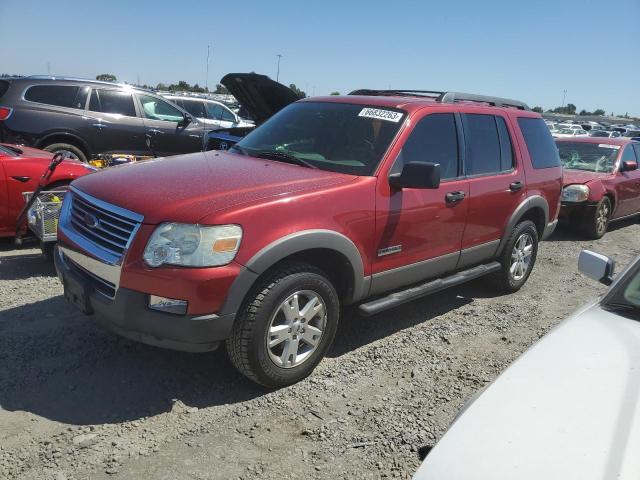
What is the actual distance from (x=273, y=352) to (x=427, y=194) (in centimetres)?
165

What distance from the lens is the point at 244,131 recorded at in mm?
8531

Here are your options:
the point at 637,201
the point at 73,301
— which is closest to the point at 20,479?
the point at 73,301

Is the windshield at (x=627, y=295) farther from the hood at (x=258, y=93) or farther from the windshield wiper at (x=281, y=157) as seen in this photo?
the hood at (x=258, y=93)

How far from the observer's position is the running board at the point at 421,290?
3.69 meters

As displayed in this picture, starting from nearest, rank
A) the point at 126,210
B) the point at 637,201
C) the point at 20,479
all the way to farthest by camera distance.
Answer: the point at 20,479, the point at 126,210, the point at 637,201

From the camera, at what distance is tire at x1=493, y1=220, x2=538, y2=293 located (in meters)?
5.16

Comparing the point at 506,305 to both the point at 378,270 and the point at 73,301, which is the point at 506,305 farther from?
the point at 73,301

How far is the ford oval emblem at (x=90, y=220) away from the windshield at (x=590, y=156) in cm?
859

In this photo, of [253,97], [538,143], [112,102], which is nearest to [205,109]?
[112,102]

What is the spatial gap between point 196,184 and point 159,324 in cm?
90

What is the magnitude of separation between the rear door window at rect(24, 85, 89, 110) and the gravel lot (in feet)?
14.9

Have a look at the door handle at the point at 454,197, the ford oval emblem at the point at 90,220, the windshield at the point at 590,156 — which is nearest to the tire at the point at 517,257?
the door handle at the point at 454,197

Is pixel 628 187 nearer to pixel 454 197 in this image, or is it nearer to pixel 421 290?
pixel 454 197

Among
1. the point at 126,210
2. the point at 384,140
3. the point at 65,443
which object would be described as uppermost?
the point at 384,140
